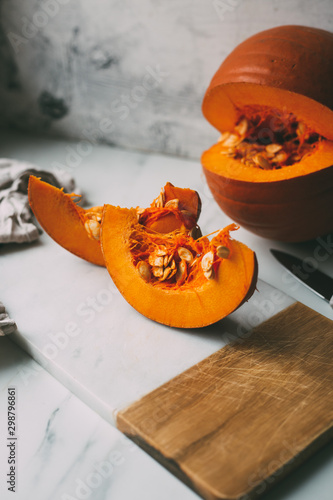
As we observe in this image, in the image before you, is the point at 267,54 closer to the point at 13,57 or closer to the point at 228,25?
the point at 228,25

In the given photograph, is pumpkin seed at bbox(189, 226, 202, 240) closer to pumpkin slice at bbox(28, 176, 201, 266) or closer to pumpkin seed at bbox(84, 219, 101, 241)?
pumpkin slice at bbox(28, 176, 201, 266)

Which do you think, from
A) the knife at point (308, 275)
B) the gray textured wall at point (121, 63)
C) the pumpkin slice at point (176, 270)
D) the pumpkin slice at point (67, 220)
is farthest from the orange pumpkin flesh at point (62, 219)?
the gray textured wall at point (121, 63)

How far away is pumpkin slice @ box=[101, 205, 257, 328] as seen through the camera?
0.88 m

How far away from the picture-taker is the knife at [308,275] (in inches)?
41.6

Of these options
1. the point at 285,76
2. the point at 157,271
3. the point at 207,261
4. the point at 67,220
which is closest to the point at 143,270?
the point at 157,271

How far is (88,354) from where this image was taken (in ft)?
3.01

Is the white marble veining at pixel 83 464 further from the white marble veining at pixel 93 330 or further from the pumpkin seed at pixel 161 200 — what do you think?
the pumpkin seed at pixel 161 200

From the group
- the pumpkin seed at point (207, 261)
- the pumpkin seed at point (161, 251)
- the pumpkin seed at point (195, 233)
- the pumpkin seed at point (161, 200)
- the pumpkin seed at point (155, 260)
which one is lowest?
the pumpkin seed at point (155, 260)

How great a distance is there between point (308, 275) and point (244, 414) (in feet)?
1.31

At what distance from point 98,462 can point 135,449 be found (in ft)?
0.18

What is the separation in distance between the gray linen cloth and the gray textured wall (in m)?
0.38

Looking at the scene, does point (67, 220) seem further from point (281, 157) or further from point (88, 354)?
point (281, 157)

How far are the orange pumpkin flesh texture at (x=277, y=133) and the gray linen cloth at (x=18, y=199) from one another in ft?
1.45

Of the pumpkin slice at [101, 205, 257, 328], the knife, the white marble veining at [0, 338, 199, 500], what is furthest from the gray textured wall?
the white marble veining at [0, 338, 199, 500]
